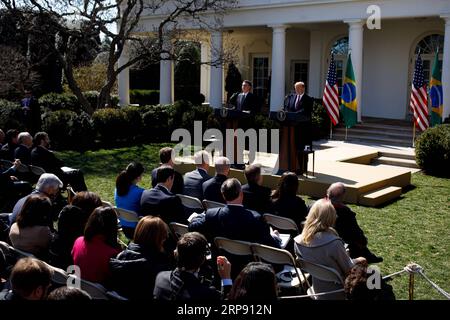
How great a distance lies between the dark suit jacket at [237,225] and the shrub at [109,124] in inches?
510

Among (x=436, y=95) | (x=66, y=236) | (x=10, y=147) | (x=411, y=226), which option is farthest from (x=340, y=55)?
(x=66, y=236)

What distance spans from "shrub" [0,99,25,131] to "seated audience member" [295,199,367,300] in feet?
43.2

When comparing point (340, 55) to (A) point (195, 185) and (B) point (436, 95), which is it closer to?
(B) point (436, 95)

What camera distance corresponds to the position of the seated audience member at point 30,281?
3498 millimetres

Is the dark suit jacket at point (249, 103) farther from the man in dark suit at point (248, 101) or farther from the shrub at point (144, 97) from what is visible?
the shrub at point (144, 97)

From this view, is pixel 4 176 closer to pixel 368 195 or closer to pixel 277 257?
pixel 277 257

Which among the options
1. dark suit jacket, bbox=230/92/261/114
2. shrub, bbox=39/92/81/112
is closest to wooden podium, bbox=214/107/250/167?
dark suit jacket, bbox=230/92/261/114

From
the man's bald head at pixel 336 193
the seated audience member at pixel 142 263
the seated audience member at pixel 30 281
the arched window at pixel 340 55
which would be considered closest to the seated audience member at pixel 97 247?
the seated audience member at pixel 142 263

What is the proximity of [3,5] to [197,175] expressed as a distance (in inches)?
544

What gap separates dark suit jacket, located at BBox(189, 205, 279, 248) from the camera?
212 inches

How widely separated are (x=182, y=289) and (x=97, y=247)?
1152 mm

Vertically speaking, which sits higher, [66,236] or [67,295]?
[67,295]

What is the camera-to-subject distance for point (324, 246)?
5027 millimetres

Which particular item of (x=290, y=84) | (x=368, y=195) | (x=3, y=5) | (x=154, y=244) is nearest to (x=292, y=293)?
(x=154, y=244)
